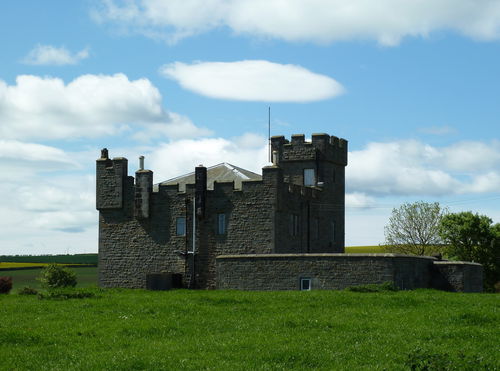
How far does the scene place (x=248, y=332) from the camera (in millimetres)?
22547

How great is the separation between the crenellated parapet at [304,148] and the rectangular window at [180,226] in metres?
9.67

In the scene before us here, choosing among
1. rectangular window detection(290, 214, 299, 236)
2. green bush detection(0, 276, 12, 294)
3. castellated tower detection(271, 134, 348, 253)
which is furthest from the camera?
castellated tower detection(271, 134, 348, 253)

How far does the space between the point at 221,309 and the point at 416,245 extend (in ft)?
161

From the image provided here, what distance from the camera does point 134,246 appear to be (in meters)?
51.4

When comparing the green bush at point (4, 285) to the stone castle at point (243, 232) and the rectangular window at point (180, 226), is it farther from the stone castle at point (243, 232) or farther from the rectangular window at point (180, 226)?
the rectangular window at point (180, 226)

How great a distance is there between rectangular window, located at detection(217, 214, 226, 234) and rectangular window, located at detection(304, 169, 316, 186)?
923cm

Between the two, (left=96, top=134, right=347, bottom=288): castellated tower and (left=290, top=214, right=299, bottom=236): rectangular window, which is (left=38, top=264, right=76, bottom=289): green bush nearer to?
(left=96, top=134, right=347, bottom=288): castellated tower

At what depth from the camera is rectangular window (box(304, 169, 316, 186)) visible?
180ft

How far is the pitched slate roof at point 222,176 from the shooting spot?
173ft

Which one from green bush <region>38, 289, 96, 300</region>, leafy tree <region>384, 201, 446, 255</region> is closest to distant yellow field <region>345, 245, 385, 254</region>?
leafy tree <region>384, 201, 446, 255</region>

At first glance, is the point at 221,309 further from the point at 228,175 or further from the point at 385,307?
the point at 228,175

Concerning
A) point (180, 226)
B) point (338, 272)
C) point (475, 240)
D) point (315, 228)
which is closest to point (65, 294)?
point (338, 272)

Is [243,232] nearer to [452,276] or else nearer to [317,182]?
[317,182]

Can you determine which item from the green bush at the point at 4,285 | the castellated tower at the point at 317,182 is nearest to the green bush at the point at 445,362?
the castellated tower at the point at 317,182
